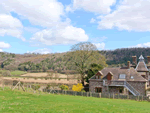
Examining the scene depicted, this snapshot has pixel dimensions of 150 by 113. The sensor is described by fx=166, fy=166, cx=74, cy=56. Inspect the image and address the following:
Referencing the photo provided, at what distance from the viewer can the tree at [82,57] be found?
47694 millimetres

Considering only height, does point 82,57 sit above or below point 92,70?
above

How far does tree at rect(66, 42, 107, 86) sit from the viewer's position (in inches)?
1878

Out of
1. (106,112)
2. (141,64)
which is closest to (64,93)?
(141,64)

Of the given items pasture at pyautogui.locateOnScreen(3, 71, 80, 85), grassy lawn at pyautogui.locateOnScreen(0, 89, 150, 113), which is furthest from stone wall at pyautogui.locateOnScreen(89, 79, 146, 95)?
grassy lawn at pyautogui.locateOnScreen(0, 89, 150, 113)

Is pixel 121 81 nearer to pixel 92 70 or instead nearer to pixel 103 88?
pixel 103 88

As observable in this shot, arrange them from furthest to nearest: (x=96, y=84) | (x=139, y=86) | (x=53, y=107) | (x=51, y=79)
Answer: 1. (x=51, y=79)
2. (x=96, y=84)
3. (x=139, y=86)
4. (x=53, y=107)

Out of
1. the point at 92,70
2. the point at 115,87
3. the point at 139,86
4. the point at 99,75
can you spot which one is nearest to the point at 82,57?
the point at 92,70

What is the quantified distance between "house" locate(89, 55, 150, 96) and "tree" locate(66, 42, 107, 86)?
6.36 m

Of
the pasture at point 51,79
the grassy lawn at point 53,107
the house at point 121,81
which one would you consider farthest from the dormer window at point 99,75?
the grassy lawn at point 53,107

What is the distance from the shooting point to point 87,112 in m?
12.6

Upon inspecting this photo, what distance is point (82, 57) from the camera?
47938mm

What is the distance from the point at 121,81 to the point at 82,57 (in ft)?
45.6

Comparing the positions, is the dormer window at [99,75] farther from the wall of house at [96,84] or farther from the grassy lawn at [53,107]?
the grassy lawn at [53,107]

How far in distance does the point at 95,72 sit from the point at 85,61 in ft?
15.4
